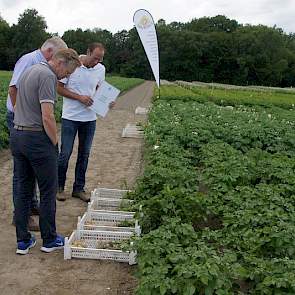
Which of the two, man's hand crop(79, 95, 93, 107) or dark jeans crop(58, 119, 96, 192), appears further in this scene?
dark jeans crop(58, 119, 96, 192)

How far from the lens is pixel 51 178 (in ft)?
Result: 13.8

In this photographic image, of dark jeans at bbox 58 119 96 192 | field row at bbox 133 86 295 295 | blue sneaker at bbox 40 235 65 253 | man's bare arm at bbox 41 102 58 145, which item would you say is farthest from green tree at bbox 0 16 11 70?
man's bare arm at bbox 41 102 58 145

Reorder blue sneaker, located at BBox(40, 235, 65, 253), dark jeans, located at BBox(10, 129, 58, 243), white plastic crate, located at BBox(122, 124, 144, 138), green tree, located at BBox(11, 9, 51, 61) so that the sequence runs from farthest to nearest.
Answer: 1. green tree, located at BBox(11, 9, 51, 61)
2. white plastic crate, located at BBox(122, 124, 144, 138)
3. blue sneaker, located at BBox(40, 235, 65, 253)
4. dark jeans, located at BBox(10, 129, 58, 243)

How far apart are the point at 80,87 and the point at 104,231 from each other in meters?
1.96

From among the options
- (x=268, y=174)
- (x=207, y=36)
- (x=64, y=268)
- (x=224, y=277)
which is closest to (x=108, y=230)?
(x=64, y=268)

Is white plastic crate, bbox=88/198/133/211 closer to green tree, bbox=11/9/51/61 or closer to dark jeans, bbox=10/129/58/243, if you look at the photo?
dark jeans, bbox=10/129/58/243

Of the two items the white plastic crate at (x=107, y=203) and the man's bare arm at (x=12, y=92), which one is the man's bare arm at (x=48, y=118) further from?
the white plastic crate at (x=107, y=203)

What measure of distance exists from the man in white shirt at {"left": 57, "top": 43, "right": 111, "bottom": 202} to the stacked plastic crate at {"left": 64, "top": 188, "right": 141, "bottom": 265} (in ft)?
1.42

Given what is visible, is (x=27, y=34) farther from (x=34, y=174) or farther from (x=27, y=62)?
(x=34, y=174)

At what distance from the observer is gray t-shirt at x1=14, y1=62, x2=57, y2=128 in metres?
3.93

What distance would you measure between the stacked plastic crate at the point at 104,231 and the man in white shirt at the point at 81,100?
43cm

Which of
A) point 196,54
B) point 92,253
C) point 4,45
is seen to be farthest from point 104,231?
point 4,45

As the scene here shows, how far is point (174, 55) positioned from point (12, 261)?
269 feet

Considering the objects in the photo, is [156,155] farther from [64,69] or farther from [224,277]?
[224,277]
